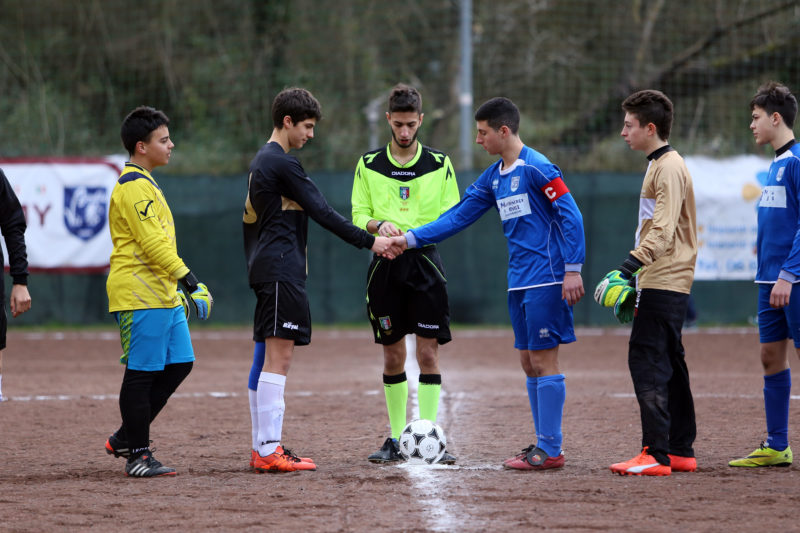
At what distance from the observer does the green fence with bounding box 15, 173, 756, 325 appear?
15.3m

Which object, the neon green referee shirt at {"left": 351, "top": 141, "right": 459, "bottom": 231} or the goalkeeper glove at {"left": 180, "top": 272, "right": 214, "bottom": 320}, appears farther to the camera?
the neon green referee shirt at {"left": 351, "top": 141, "right": 459, "bottom": 231}

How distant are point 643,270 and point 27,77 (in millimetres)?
18263

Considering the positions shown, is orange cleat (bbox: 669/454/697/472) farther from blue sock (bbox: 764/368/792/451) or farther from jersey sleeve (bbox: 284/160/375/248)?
jersey sleeve (bbox: 284/160/375/248)

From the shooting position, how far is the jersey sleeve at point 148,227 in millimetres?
5449

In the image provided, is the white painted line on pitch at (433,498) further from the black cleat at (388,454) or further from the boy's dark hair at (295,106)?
the boy's dark hair at (295,106)

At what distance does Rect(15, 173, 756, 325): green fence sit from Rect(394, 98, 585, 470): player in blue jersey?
373 inches

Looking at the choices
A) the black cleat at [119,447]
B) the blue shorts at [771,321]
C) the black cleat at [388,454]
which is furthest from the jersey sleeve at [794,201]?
the black cleat at [119,447]

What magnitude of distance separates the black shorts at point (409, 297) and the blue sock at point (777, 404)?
6.41 ft

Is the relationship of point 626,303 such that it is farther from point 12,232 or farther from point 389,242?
point 12,232

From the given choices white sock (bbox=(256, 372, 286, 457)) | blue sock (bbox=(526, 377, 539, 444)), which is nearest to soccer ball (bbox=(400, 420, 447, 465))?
blue sock (bbox=(526, 377, 539, 444))

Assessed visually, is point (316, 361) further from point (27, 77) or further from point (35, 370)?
point (27, 77)

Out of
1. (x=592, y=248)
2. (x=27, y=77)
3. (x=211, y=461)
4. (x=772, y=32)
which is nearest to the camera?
(x=211, y=461)

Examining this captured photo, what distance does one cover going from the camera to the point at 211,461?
19.5 feet

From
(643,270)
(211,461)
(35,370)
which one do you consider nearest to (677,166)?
(643,270)
